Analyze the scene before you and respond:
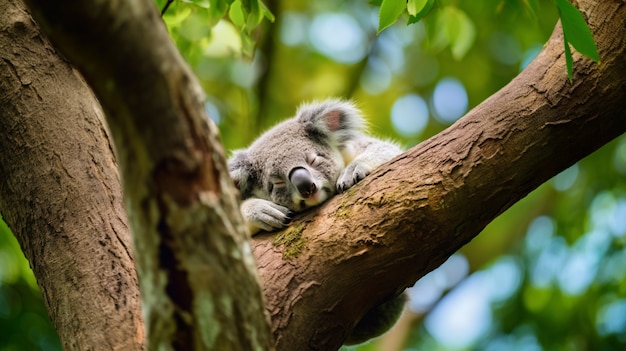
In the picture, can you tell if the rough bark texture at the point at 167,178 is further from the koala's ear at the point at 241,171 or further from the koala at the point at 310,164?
the koala's ear at the point at 241,171

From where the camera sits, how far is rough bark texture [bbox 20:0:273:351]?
1567 millimetres

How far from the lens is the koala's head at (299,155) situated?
154 inches

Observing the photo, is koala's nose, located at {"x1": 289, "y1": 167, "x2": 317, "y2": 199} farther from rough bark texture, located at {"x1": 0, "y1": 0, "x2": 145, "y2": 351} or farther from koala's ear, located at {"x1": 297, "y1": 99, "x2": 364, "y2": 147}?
rough bark texture, located at {"x1": 0, "y1": 0, "x2": 145, "y2": 351}

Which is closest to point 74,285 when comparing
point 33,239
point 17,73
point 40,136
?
point 33,239

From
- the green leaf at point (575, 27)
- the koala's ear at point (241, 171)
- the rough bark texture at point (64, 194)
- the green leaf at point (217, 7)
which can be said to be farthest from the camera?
the koala's ear at point (241, 171)

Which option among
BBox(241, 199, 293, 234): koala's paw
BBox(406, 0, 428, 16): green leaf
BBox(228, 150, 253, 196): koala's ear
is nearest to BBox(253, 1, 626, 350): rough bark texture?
BBox(241, 199, 293, 234): koala's paw

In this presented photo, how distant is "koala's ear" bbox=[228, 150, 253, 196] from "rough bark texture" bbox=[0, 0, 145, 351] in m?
1.12

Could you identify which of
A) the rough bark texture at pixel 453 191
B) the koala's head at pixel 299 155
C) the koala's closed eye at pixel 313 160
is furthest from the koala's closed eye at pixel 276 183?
the rough bark texture at pixel 453 191

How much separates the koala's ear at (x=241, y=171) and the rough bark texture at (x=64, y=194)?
3.69ft

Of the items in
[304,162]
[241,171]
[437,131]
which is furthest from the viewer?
[437,131]

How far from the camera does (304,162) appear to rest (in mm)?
4055

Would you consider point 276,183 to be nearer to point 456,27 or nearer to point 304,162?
point 304,162

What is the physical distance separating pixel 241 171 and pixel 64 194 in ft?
4.57

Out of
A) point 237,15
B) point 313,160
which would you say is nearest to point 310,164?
point 313,160
